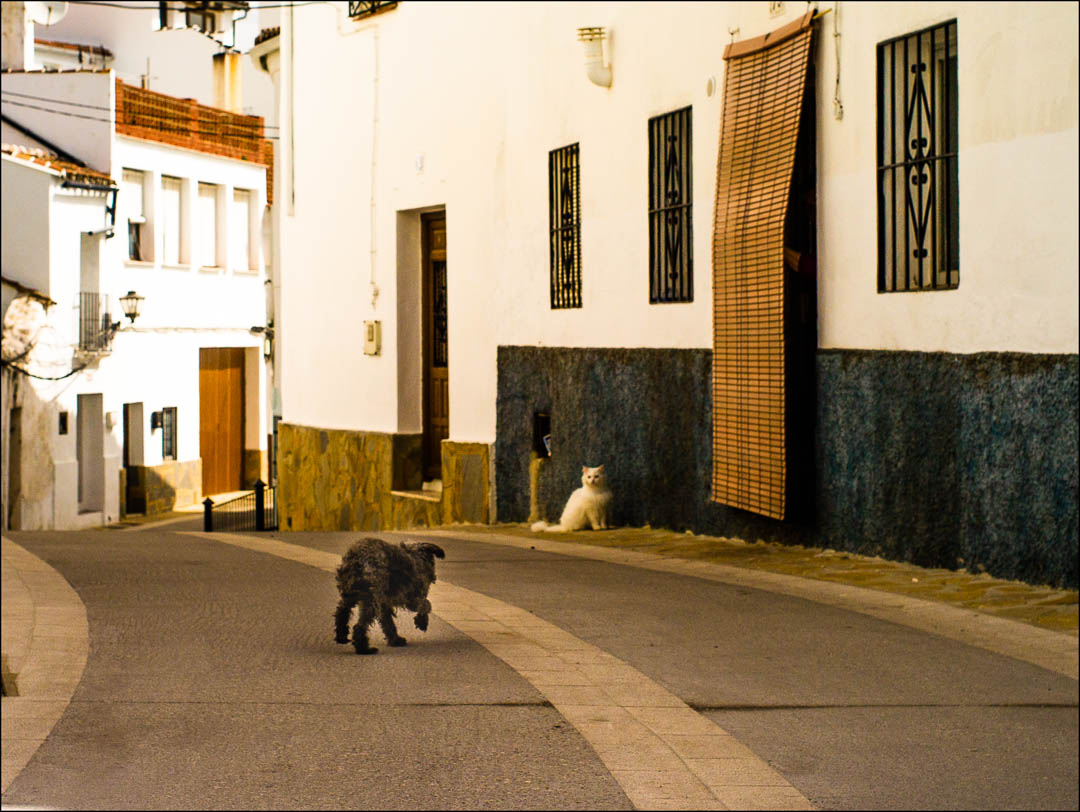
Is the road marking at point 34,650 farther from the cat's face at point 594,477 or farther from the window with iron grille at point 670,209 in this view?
the window with iron grille at point 670,209

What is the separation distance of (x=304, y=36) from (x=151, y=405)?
6.06ft

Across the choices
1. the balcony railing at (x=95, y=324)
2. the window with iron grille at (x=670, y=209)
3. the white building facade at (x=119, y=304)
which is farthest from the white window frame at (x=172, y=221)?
the window with iron grille at (x=670, y=209)

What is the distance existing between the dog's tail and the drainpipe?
6.87ft

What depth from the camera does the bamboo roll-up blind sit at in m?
3.63

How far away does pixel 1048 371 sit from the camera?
3.45 metres

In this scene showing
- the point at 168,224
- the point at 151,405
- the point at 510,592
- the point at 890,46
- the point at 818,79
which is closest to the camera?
the point at 151,405

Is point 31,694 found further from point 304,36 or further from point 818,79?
point 818,79

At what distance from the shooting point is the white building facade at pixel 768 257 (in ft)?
8.13

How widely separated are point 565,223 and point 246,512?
4.50 meters

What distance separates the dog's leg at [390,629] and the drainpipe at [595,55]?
139 inches

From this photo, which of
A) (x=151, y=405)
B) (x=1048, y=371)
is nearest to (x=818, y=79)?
(x=1048, y=371)

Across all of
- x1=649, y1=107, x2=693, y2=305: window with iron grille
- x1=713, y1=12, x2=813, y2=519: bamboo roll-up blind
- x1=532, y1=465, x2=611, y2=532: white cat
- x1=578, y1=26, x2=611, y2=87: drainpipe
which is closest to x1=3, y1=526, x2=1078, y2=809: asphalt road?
x1=713, y1=12, x2=813, y2=519: bamboo roll-up blind

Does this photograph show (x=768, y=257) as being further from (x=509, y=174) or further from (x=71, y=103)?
(x=71, y=103)

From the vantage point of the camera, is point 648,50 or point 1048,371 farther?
point 648,50
